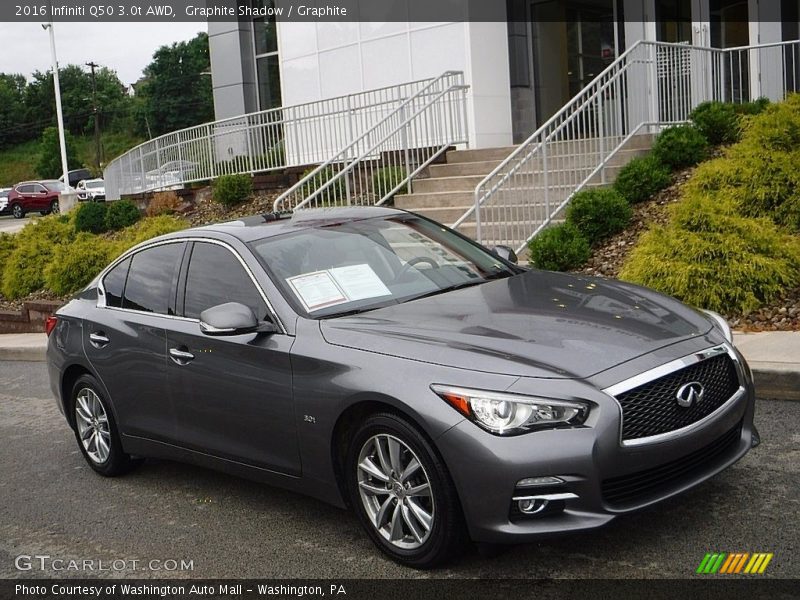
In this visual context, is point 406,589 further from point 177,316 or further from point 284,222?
point 284,222

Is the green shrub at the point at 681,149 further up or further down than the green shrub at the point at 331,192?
further up

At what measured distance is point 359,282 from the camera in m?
5.27

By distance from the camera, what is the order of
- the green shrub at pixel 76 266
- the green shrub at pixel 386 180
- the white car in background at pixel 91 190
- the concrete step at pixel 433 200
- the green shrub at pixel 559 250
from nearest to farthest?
the green shrub at pixel 559 250, the concrete step at pixel 433 200, the green shrub at pixel 386 180, the green shrub at pixel 76 266, the white car in background at pixel 91 190

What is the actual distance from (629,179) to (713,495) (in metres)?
7.21

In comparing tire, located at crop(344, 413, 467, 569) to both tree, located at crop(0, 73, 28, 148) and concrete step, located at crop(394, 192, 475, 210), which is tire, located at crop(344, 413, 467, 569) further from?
tree, located at crop(0, 73, 28, 148)

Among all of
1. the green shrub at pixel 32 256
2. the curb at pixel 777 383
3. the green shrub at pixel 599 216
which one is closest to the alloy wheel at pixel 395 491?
the curb at pixel 777 383

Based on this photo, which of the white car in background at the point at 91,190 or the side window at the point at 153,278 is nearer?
the side window at the point at 153,278

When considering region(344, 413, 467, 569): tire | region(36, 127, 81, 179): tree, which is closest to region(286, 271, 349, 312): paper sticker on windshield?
region(344, 413, 467, 569): tire

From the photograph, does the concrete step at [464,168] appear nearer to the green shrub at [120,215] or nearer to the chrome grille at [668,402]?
the green shrub at [120,215]

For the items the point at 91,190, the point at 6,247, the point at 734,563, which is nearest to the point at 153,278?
the point at 734,563

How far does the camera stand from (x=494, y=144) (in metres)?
17.5

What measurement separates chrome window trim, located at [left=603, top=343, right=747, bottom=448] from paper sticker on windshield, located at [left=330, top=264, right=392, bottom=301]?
1608mm

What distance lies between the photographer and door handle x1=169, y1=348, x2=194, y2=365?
17.9ft

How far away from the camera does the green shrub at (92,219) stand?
64.1ft
